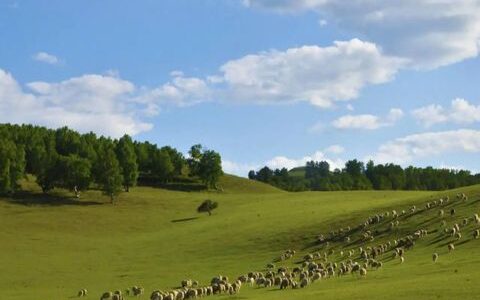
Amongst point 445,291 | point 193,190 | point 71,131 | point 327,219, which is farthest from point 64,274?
point 71,131

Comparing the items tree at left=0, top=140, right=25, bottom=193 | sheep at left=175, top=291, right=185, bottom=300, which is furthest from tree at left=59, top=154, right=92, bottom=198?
sheep at left=175, top=291, right=185, bottom=300

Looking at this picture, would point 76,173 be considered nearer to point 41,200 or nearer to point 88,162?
point 88,162

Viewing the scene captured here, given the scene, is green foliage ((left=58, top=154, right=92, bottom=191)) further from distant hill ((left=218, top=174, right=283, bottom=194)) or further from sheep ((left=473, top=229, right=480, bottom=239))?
sheep ((left=473, top=229, right=480, bottom=239))

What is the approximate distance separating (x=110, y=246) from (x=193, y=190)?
60.2 meters

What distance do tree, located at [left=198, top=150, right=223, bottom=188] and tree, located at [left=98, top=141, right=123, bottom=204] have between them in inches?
1128

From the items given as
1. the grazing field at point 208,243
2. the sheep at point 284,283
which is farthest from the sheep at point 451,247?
the sheep at point 284,283

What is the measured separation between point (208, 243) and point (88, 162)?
4860cm

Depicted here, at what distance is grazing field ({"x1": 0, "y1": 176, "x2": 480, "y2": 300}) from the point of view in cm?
3853

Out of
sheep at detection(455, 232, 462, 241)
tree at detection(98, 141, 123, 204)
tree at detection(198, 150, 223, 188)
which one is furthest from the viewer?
tree at detection(198, 150, 223, 188)

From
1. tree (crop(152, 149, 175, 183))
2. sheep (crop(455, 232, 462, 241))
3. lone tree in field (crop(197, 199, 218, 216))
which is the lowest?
sheep (crop(455, 232, 462, 241))

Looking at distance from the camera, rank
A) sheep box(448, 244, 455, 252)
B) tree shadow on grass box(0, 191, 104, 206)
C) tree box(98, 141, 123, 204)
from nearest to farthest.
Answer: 1. sheep box(448, 244, 455, 252)
2. tree shadow on grass box(0, 191, 104, 206)
3. tree box(98, 141, 123, 204)

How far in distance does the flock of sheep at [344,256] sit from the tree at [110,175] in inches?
2180

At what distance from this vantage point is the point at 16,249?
74938 millimetres

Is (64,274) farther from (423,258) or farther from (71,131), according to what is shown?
(71,131)
